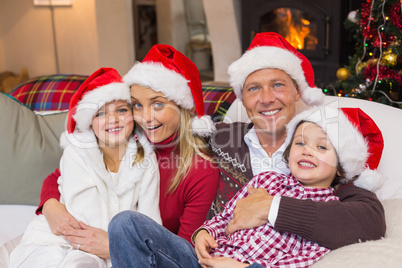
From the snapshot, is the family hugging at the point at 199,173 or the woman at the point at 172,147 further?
the woman at the point at 172,147

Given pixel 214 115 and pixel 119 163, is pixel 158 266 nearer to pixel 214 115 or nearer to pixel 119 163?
pixel 119 163

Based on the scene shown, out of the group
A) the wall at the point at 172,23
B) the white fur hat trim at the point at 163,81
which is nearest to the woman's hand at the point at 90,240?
the white fur hat trim at the point at 163,81

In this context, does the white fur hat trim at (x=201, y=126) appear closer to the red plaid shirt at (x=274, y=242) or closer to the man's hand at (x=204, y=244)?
the red plaid shirt at (x=274, y=242)

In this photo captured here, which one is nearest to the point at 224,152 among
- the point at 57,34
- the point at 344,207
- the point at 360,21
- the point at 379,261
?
the point at 344,207

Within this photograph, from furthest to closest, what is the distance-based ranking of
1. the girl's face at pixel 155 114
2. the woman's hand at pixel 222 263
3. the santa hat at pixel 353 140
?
the girl's face at pixel 155 114 < the santa hat at pixel 353 140 < the woman's hand at pixel 222 263

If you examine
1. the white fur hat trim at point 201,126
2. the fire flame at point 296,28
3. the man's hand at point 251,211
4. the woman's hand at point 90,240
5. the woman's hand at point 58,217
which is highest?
the fire flame at point 296,28

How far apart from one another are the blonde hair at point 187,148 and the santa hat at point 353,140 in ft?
1.29

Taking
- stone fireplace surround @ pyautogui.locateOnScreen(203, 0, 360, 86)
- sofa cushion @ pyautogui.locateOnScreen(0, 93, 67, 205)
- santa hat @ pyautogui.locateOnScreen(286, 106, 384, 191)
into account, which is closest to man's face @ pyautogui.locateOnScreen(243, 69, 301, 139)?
santa hat @ pyautogui.locateOnScreen(286, 106, 384, 191)

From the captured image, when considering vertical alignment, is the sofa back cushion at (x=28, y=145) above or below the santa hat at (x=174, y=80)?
below

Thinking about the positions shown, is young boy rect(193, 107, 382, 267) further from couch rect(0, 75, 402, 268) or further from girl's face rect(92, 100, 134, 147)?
girl's face rect(92, 100, 134, 147)

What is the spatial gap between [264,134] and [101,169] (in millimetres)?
639

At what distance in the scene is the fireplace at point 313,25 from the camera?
371 centimetres

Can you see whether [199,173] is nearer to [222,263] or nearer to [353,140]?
[222,263]

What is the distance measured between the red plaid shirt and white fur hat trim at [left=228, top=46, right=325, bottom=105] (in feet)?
1.24
